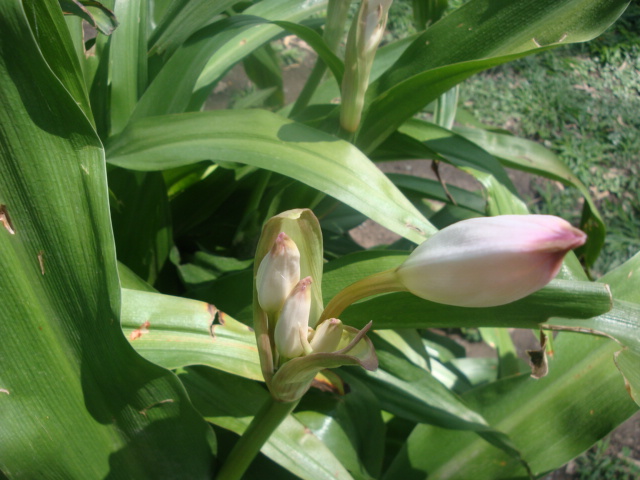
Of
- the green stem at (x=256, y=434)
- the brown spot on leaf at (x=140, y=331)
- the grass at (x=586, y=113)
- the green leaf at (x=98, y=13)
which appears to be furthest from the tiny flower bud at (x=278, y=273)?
the grass at (x=586, y=113)

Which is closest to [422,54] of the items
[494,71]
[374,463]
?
[374,463]

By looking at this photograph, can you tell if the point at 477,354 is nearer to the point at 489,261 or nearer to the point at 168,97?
the point at 168,97

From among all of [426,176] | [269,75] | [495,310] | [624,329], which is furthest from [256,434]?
[426,176]

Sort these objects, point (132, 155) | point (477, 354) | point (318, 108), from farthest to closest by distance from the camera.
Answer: point (477, 354) < point (318, 108) < point (132, 155)

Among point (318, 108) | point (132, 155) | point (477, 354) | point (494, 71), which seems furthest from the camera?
point (494, 71)

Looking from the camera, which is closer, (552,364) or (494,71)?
(552,364)

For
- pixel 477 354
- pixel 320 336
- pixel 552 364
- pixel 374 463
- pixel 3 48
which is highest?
pixel 3 48

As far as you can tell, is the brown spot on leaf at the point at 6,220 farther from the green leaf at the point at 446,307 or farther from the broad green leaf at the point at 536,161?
the broad green leaf at the point at 536,161
